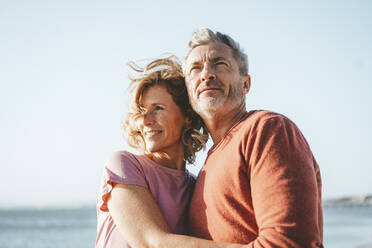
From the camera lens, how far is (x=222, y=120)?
2531 millimetres

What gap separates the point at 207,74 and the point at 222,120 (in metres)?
0.32

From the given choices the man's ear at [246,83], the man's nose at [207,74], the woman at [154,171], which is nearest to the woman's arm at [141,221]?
the woman at [154,171]

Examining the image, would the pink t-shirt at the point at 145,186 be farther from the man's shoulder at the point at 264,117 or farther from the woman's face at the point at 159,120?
the man's shoulder at the point at 264,117

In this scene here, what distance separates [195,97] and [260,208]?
1056 mm

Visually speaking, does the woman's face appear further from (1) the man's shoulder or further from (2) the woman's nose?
(1) the man's shoulder

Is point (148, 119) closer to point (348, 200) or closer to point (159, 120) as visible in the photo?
point (159, 120)

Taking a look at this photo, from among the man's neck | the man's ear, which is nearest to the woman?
the man's neck

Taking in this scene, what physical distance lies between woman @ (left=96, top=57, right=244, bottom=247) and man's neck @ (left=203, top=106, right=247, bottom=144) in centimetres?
29

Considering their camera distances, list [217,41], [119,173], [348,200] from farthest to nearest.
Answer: [348,200], [217,41], [119,173]

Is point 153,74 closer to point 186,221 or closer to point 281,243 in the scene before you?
point 186,221

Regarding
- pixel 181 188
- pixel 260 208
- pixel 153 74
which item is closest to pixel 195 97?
pixel 153 74

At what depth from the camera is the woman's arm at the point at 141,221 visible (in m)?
1.92

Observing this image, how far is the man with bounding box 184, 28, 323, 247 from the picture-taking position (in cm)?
164

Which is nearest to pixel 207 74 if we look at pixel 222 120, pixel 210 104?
pixel 210 104
